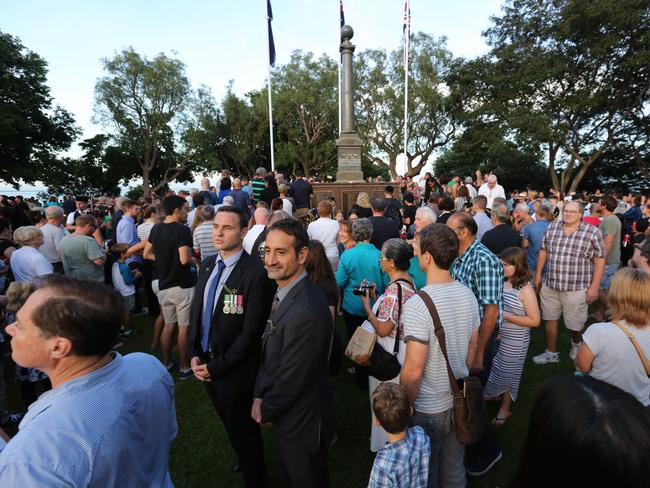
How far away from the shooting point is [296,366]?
2027 millimetres

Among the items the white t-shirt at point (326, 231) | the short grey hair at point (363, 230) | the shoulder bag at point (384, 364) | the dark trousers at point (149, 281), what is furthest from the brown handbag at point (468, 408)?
the dark trousers at point (149, 281)

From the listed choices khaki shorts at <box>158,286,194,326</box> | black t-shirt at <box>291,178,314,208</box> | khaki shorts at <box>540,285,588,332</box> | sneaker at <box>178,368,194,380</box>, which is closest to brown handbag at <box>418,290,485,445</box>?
khaki shorts at <box>540,285,588,332</box>

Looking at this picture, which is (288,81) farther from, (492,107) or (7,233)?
(7,233)

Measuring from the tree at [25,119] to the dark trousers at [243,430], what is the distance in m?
29.6

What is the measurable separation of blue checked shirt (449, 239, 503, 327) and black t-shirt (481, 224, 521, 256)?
1.95 m

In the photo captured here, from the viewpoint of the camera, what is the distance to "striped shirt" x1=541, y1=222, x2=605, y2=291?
14.0 ft

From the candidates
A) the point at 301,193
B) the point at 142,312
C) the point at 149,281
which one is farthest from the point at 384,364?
the point at 301,193

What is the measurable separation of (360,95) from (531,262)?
32336 mm

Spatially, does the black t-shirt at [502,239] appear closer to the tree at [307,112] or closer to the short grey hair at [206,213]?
the short grey hair at [206,213]

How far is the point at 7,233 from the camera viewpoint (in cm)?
498

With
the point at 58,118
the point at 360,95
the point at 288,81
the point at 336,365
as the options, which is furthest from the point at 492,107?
the point at 58,118

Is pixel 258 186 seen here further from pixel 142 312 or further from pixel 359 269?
pixel 359 269

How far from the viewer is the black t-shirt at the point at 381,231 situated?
17.8 ft

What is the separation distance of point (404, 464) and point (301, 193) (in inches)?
323
